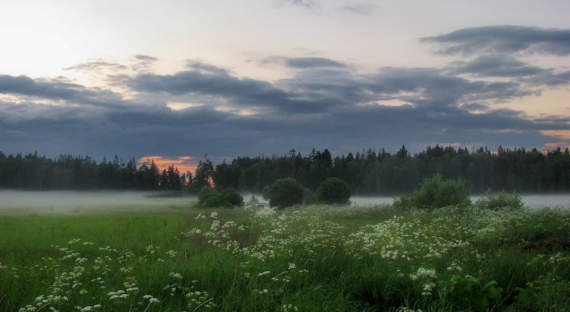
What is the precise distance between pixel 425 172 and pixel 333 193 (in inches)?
1014

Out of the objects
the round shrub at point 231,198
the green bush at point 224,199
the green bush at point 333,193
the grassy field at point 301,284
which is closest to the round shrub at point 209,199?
the green bush at point 224,199

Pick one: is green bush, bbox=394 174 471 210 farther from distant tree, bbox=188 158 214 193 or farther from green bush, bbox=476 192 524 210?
distant tree, bbox=188 158 214 193

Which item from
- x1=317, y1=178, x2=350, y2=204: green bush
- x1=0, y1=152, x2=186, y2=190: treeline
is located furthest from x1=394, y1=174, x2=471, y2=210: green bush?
x1=0, y1=152, x2=186, y2=190: treeline

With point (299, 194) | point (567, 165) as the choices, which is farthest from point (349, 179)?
point (567, 165)

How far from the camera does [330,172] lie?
66.6 metres

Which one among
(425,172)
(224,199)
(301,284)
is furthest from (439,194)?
(425,172)

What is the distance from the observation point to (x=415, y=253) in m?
10.1

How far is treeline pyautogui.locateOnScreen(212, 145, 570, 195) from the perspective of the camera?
180 ft

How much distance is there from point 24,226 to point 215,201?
2517 centimetres

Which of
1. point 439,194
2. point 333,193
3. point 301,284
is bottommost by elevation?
point 333,193

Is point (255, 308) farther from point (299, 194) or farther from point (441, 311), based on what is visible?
point (299, 194)

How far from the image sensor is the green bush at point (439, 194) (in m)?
28.1

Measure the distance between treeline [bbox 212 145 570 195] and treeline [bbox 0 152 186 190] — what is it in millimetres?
12071

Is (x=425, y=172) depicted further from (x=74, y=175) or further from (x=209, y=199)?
(x=74, y=175)
